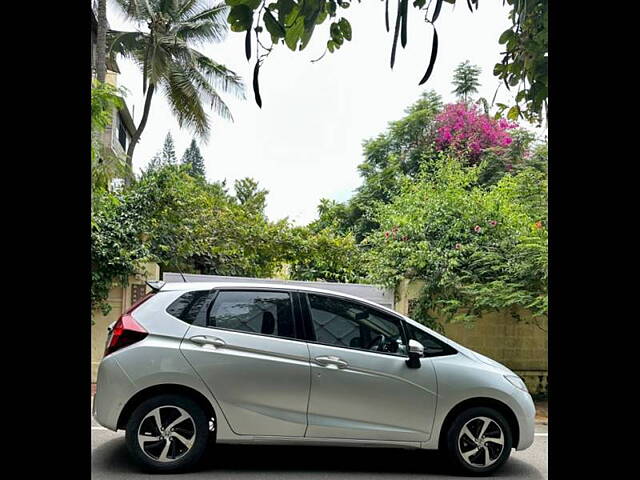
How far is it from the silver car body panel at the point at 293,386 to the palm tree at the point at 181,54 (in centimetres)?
1040

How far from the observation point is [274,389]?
151 inches

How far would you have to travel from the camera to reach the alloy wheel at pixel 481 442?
13.1 feet

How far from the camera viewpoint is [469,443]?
4016 millimetres

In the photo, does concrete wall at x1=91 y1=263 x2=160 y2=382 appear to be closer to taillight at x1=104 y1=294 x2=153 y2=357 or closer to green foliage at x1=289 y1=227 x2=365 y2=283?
green foliage at x1=289 y1=227 x2=365 y2=283

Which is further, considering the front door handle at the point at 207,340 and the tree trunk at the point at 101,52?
the tree trunk at the point at 101,52

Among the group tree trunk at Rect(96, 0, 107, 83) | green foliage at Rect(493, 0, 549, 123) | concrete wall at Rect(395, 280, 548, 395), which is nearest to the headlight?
green foliage at Rect(493, 0, 549, 123)

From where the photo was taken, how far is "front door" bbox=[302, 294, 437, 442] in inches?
153

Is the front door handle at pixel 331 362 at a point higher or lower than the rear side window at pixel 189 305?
lower

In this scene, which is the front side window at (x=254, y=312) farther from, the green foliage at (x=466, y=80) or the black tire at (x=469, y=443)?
the green foliage at (x=466, y=80)

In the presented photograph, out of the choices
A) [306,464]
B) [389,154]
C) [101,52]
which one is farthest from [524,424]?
[389,154]

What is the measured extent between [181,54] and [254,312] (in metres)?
10.9

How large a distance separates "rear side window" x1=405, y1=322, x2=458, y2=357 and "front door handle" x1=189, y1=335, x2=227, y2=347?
53.0 inches

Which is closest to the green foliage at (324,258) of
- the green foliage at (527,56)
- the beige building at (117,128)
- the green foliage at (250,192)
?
the green foliage at (250,192)

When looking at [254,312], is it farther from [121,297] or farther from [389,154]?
[389,154]
